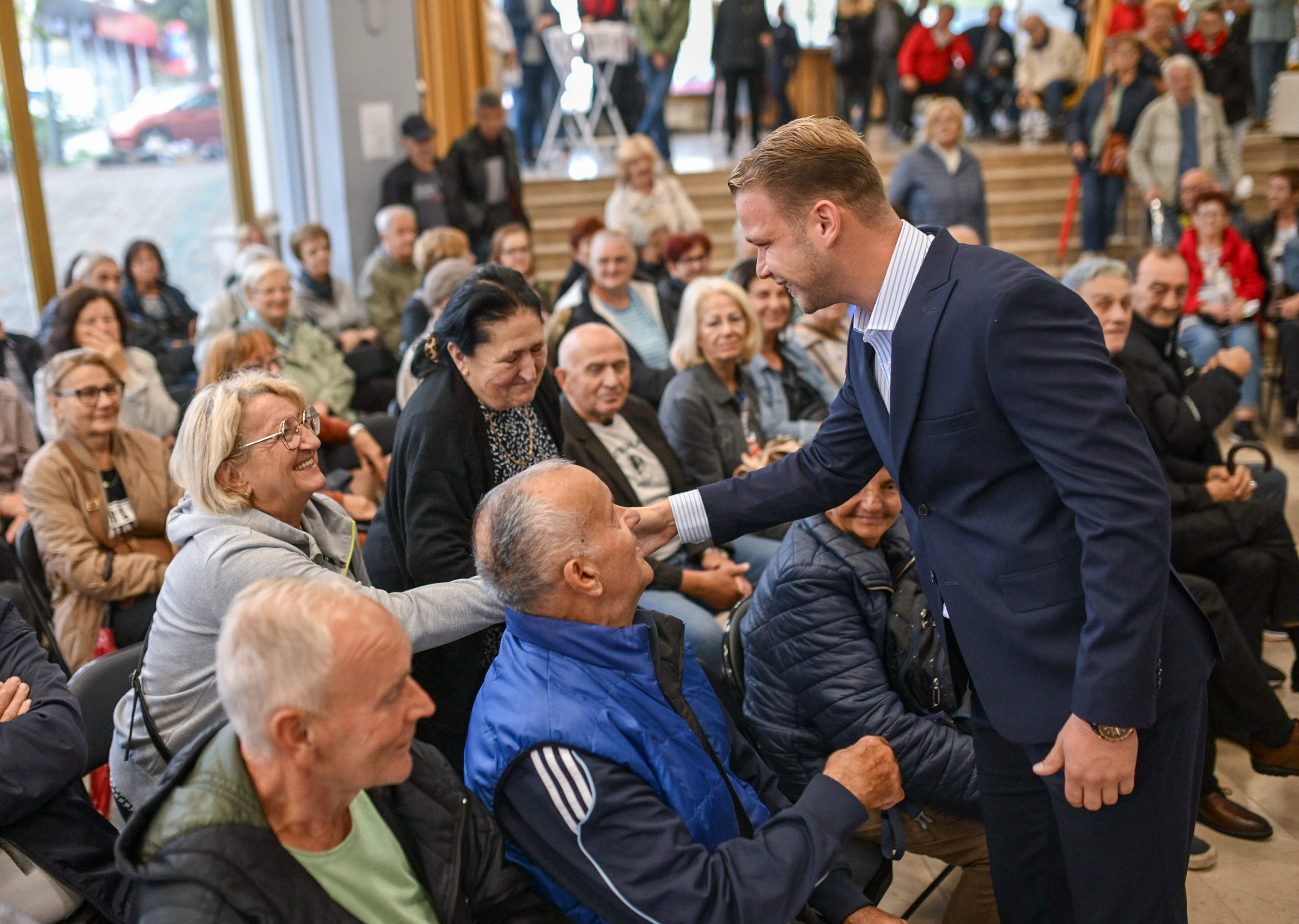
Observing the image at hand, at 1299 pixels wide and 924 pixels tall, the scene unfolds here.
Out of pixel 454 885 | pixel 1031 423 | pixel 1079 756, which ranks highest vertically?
pixel 1031 423

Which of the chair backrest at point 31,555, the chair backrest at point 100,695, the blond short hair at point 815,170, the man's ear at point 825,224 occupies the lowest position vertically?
the chair backrest at point 31,555

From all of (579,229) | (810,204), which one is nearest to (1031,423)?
(810,204)

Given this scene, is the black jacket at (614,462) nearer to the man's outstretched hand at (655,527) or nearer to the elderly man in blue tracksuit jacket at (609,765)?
the man's outstretched hand at (655,527)

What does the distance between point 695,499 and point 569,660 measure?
0.53 m

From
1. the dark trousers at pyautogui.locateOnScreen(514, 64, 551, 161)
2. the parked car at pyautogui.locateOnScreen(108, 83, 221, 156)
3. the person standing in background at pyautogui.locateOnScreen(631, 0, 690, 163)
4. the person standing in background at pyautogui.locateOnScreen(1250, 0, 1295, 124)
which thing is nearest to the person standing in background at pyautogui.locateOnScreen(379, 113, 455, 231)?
the parked car at pyautogui.locateOnScreen(108, 83, 221, 156)

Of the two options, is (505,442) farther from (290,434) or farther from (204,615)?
(204,615)

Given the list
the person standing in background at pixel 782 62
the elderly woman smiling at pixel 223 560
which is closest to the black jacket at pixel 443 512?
the elderly woman smiling at pixel 223 560

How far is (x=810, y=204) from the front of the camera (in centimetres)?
156

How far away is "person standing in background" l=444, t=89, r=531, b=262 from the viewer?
7148 mm

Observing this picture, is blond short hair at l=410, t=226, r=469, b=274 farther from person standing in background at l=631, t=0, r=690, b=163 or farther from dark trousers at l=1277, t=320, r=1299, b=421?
person standing in background at l=631, t=0, r=690, b=163

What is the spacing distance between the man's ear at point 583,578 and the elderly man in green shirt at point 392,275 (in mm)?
4832

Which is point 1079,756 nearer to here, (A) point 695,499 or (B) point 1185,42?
(A) point 695,499

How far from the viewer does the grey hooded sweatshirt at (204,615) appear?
5.98 ft

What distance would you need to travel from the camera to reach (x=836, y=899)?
1714mm
